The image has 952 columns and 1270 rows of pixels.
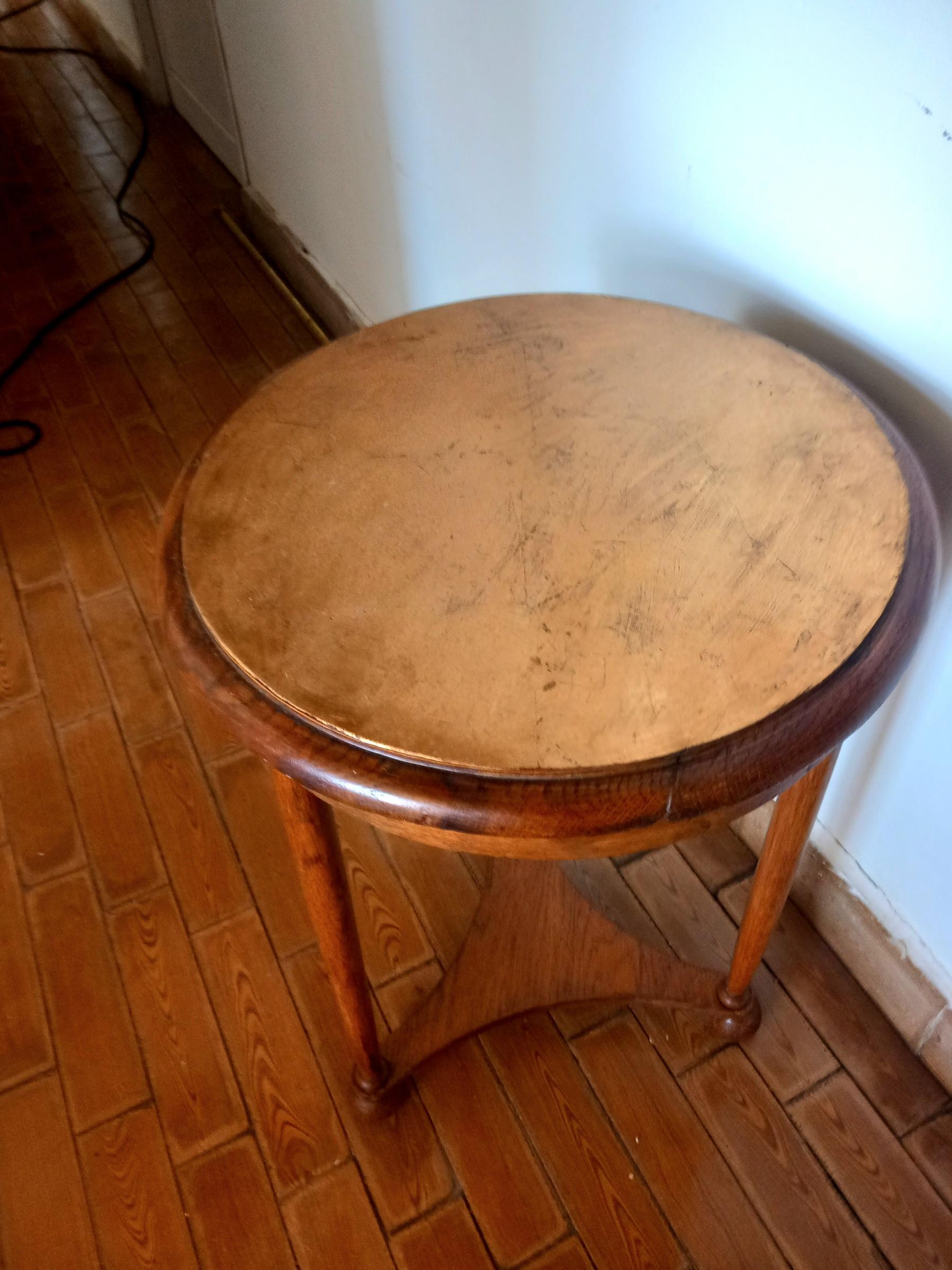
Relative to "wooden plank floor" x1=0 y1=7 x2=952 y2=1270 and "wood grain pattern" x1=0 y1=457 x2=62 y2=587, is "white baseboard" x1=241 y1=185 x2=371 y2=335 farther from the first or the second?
"wooden plank floor" x1=0 y1=7 x2=952 y2=1270

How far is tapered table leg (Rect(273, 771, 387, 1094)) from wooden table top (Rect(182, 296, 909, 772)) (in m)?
0.13

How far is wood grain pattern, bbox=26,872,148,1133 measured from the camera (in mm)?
1035

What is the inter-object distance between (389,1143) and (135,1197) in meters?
0.27

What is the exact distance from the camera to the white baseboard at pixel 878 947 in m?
0.99

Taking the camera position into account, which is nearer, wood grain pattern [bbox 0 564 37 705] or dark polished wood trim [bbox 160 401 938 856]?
dark polished wood trim [bbox 160 401 938 856]

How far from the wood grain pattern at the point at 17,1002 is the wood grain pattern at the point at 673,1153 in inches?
24.7

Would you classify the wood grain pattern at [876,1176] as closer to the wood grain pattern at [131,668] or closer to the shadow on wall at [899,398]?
the shadow on wall at [899,398]

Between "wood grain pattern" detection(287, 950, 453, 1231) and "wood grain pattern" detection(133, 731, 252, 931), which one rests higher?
"wood grain pattern" detection(133, 731, 252, 931)

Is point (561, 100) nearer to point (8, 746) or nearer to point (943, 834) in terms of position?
point (943, 834)

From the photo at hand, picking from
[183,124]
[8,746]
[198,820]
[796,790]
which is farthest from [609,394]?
[183,124]

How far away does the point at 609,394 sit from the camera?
2.35 ft

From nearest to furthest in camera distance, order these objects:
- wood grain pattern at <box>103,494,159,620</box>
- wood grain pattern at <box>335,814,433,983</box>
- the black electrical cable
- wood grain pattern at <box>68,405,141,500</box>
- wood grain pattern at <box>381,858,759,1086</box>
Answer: wood grain pattern at <box>381,858,759,1086</box>, wood grain pattern at <box>335,814,433,983</box>, wood grain pattern at <box>103,494,159,620</box>, wood grain pattern at <box>68,405,141,500</box>, the black electrical cable

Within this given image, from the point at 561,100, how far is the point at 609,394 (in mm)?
463

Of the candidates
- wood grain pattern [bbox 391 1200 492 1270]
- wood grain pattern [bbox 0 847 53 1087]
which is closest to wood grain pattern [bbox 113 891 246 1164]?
wood grain pattern [bbox 0 847 53 1087]
